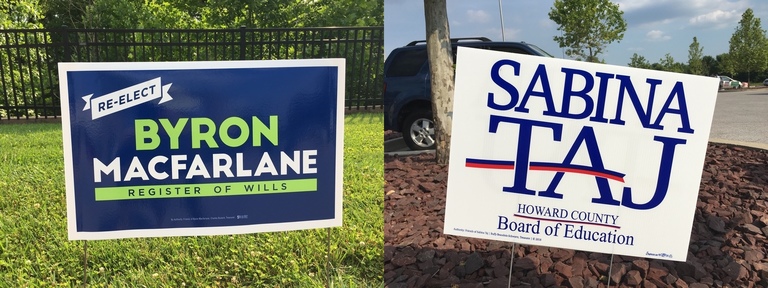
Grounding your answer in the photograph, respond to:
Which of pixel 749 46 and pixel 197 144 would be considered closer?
pixel 197 144

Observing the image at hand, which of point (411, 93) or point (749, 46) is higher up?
point (749, 46)

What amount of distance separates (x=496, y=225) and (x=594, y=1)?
2.93 metres

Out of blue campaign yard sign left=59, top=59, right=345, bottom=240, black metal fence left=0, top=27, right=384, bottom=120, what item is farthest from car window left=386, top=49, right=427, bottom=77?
blue campaign yard sign left=59, top=59, right=345, bottom=240

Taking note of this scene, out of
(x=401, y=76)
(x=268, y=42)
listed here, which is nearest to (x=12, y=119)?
(x=268, y=42)

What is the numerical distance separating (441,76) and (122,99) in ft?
10.1

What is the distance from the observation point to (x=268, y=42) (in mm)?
10641

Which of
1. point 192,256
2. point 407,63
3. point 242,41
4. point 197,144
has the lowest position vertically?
point 192,256

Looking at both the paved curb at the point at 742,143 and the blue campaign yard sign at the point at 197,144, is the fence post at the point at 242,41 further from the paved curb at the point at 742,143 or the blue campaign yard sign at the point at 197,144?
the blue campaign yard sign at the point at 197,144

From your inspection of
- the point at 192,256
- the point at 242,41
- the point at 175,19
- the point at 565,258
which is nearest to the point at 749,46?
the point at 565,258

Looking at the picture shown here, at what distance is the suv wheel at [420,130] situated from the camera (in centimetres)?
654

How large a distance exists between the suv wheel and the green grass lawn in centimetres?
203

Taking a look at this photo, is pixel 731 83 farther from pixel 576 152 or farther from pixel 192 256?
pixel 192 256

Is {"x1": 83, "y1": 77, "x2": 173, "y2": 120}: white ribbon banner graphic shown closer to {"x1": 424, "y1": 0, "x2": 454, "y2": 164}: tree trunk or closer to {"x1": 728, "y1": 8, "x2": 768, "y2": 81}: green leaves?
{"x1": 424, "y1": 0, "x2": 454, "y2": 164}: tree trunk

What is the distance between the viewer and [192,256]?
3.65 m
